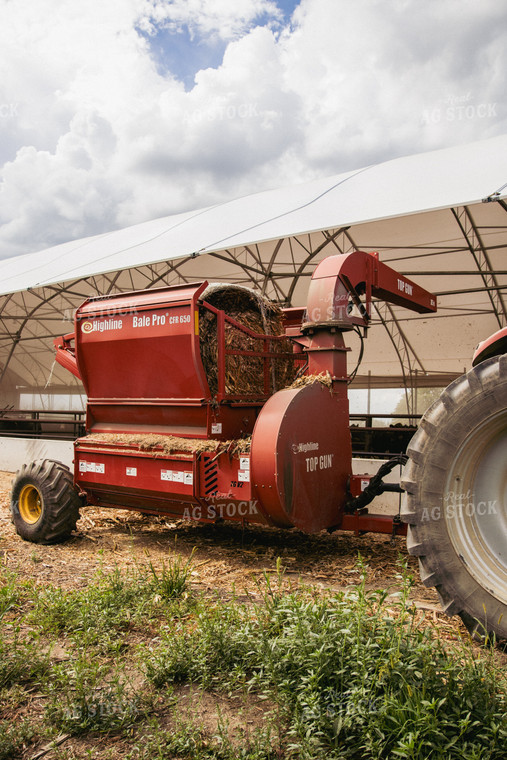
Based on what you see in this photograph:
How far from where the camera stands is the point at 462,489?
3475 mm

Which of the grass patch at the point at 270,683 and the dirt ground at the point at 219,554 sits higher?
the grass patch at the point at 270,683

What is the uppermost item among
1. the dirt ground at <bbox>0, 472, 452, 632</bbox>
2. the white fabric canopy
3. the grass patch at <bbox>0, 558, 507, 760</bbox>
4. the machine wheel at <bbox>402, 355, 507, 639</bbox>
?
the white fabric canopy

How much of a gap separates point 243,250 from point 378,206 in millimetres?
5530

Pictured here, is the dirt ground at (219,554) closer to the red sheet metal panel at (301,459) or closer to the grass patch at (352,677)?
the red sheet metal panel at (301,459)

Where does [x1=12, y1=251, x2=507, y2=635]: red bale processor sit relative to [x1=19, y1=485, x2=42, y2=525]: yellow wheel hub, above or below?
above

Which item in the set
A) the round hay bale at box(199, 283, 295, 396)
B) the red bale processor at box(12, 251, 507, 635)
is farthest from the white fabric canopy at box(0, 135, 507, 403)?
the red bale processor at box(12, 251, 507, 635)

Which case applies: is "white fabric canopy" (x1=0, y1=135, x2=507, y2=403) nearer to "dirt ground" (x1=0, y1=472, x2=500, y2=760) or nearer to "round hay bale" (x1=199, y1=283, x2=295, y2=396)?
"round hay bale" (x1=199, y1=283, x2=295, y2=396)

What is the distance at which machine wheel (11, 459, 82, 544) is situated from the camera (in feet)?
22.9

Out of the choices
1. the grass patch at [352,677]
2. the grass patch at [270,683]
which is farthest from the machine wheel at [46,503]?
the grass patch at [352,677]

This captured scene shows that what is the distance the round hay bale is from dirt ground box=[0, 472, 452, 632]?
1798mm

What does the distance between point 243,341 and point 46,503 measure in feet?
10.1

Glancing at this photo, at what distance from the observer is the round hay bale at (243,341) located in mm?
6297

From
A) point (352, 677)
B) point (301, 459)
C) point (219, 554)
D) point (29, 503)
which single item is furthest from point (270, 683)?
point (29, 503)

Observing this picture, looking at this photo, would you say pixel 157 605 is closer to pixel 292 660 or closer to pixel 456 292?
pixel 292 660
